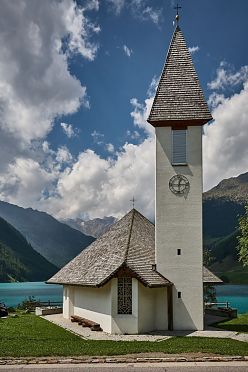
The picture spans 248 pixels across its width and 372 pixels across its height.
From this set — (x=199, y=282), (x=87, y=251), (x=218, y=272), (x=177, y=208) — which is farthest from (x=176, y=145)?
(x=218, y=272)

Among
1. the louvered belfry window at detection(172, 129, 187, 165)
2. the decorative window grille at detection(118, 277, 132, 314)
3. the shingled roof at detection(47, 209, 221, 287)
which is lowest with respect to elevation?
the decorative window grille at detection(118, 277, 132, 314)

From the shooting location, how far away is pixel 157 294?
23406 millimetres

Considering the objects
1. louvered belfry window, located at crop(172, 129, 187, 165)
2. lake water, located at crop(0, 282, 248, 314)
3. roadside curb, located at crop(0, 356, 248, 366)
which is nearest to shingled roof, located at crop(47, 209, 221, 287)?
louvered belfry window, located at crop(172, 129, 187, 165)

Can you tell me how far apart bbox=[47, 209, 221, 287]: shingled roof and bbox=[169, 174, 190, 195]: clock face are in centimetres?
391

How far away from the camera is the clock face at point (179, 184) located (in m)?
24.2

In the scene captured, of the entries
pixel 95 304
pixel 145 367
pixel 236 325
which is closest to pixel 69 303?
pixel 95 304

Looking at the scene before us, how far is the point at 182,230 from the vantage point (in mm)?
23828

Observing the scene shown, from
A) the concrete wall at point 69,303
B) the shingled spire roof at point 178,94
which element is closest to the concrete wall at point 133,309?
the concrete wall at point 69,303

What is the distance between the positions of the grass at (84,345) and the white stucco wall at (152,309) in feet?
9.01

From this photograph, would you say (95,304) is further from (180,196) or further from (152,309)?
(180,196)

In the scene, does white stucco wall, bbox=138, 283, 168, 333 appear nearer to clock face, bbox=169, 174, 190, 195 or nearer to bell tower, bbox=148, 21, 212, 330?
bell tower, bbox=148, 21, 212, 330

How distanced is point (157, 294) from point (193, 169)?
732 cm

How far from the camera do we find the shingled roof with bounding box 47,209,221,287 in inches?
882

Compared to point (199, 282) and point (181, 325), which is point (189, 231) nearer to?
point (199, 282)
